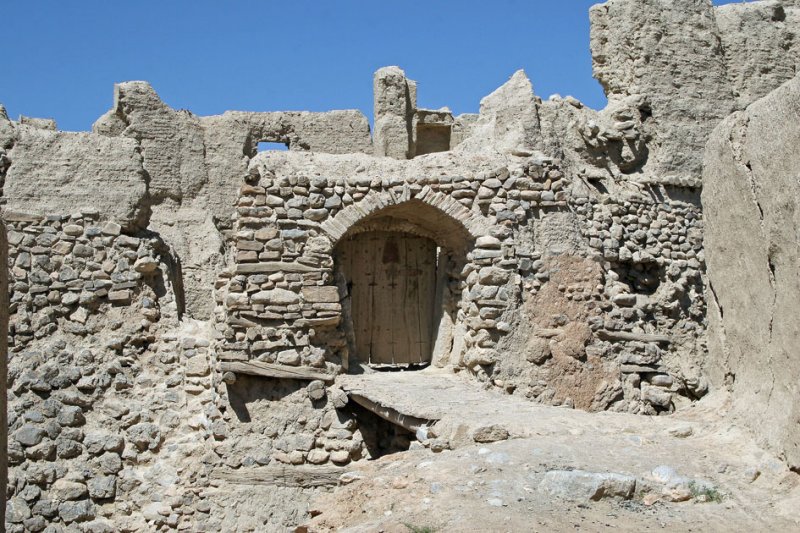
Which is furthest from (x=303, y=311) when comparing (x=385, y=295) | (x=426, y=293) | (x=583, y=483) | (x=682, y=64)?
(x=682, y=64)

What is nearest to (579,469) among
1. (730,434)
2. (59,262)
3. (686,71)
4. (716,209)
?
(730,434)

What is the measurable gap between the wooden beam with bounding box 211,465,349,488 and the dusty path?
223 cm

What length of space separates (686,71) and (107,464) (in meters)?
8.22

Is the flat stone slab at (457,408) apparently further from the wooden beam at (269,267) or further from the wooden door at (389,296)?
the wooden beam at (269,267)

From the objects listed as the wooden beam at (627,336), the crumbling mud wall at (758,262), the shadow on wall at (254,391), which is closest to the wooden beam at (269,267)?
the shadow on wall at (254,391)

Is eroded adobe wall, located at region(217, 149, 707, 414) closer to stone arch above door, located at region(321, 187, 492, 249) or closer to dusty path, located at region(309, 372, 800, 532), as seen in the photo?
stone arch above door, located at region(321, 187, 492, 249)

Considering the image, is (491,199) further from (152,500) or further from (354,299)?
(152,500)

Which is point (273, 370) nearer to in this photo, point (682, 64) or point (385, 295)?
point (385, 295)

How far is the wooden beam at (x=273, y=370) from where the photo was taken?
328 inches

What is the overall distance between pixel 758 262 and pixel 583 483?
164 centimetres

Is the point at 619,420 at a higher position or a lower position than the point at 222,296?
lower

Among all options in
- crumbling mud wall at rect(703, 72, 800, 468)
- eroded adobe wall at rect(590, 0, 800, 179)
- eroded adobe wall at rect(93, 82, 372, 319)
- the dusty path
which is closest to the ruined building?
eroded adobe wall at rect(590, 0, 800, 179)

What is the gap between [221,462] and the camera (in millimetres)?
8336

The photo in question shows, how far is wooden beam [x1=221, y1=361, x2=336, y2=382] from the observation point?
27.3 feet
